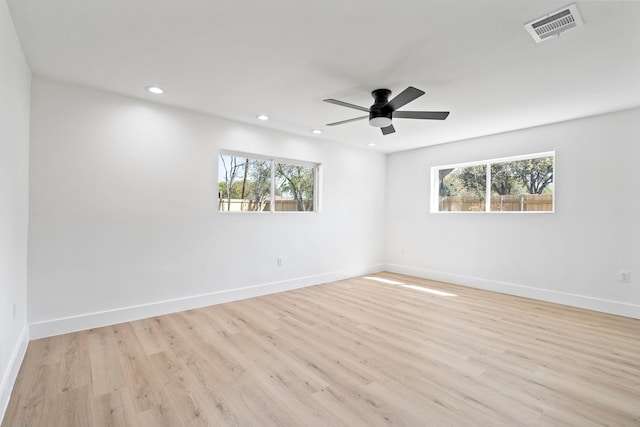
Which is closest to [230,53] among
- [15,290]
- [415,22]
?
[415,22]

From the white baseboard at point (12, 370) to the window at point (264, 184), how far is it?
2247 mm

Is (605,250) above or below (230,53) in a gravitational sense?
below

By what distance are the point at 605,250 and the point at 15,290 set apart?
6.14 metres

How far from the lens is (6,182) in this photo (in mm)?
2020

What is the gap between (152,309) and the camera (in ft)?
11.3

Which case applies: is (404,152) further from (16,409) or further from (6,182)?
(16,409)

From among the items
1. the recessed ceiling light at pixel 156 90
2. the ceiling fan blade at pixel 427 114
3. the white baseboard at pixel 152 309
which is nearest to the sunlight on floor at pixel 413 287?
the white baseboard at pixel 152 309

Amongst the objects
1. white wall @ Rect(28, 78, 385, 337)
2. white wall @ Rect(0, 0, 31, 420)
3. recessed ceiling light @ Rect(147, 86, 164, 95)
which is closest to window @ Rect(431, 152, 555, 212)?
white wall @ Rect(28, 78, 385, 337)

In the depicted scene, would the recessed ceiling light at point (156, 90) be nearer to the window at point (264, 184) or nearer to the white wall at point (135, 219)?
the white wall at point (135, 219)

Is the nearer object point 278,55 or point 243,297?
point 278,55

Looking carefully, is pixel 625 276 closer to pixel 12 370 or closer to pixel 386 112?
pixel 386 112

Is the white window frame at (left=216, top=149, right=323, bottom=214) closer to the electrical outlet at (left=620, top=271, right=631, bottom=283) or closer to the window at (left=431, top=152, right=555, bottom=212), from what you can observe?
the window at (left=431, top=152, right=555, bottom=212)

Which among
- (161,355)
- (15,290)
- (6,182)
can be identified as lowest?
(161,355)

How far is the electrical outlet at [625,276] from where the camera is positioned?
11.8 ft
